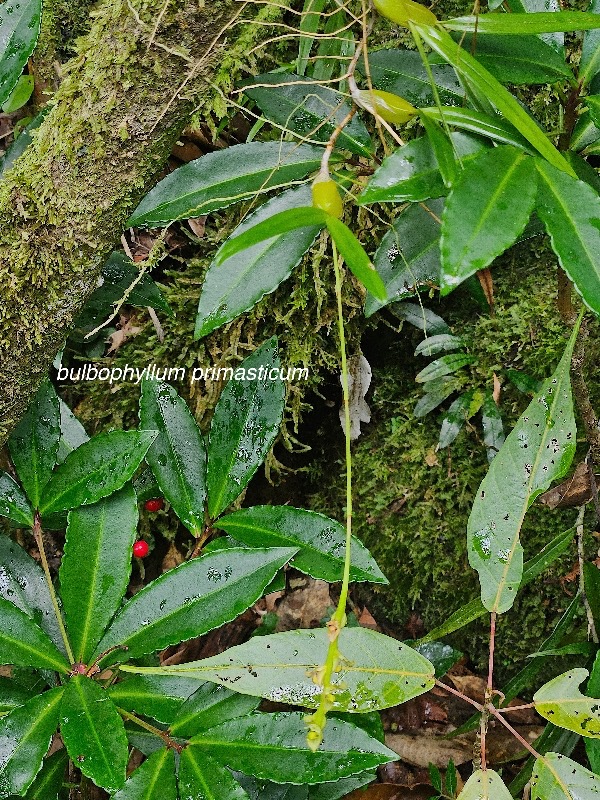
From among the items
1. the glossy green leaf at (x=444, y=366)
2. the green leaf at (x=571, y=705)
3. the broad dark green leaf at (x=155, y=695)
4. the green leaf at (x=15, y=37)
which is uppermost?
the green leaf at (x=15, y=37)

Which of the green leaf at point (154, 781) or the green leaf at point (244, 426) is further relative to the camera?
the green leaf at point (244, 426)

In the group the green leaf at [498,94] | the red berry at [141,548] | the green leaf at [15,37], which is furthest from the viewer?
the red berry at [141,548]

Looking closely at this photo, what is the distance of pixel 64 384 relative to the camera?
156cm

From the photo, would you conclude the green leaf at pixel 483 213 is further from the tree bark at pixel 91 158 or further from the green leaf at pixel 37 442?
the green leaf at pixel 37 442

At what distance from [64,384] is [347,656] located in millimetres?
1038

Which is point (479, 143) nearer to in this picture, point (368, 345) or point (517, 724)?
point (368, 345)

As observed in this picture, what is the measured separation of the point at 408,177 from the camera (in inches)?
27.6

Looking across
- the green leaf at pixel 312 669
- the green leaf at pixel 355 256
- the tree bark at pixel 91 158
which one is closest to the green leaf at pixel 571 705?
the green leaf at pixel 312 669

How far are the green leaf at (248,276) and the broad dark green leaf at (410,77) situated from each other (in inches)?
9.1

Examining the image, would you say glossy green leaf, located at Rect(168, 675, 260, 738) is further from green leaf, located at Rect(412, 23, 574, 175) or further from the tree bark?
green leaf, located at Rect(412, 23, 574, 175)

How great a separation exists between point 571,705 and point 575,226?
620mm

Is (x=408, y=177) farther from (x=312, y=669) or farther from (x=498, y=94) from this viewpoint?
(x=312, y=669)

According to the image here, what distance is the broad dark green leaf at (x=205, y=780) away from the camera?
0.84 metres

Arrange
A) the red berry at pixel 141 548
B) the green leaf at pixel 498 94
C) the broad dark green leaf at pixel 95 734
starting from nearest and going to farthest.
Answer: the green leaf at pixel 498 94 → the broad dark green leaf at pixel 95 734 → the red berry at pixel 141 548
